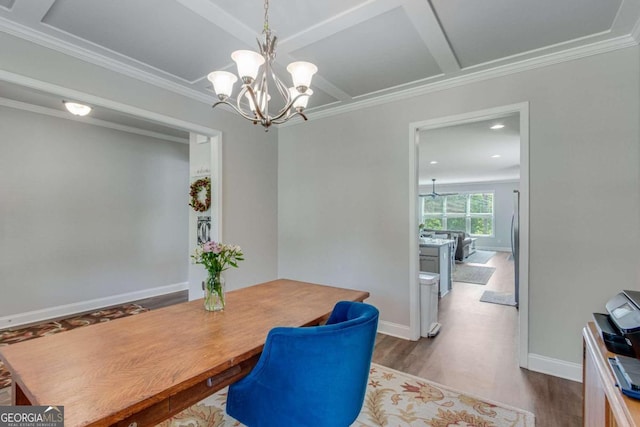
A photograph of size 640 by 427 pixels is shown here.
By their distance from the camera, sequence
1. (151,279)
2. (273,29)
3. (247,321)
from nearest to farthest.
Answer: (247,321), (273,29), (151,279)

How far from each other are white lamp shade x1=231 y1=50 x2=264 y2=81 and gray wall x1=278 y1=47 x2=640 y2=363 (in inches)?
79.0

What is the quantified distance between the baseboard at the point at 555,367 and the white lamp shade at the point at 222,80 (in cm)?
314

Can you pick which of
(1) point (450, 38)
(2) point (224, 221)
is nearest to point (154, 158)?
(2) point (224, 221)

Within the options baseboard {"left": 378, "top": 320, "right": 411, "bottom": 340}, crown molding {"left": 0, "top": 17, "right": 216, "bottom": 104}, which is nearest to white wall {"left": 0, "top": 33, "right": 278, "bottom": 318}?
crown molding {"left": 0, "top": 17, "right": 216, "bottom": 104}

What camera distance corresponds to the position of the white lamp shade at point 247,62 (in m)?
1.56

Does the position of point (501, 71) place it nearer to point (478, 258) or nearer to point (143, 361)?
point (143, 361)

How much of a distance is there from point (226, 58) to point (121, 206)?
3220 millimetres

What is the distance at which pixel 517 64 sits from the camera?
253cm

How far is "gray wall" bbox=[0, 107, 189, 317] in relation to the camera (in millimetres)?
3570

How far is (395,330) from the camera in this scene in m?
3.21

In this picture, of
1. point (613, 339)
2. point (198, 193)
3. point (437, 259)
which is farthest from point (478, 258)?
point (613, 339)

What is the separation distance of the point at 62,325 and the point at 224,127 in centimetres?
310

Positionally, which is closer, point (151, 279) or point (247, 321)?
point (247, 321)

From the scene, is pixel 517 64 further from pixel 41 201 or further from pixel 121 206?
pixel 41 201
